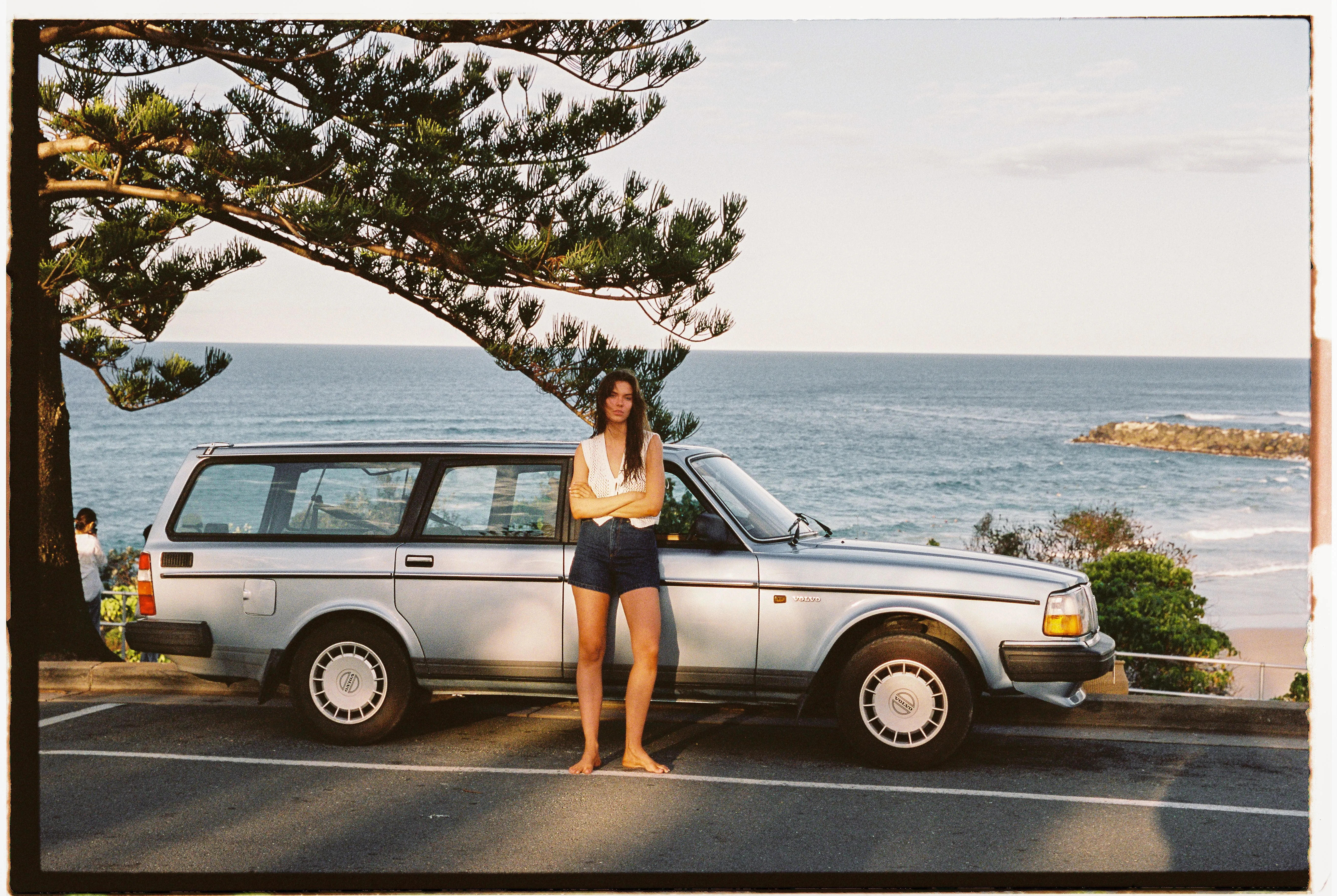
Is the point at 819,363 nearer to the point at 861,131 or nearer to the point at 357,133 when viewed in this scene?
the point at 861,131

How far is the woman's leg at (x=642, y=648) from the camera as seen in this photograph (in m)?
6.46

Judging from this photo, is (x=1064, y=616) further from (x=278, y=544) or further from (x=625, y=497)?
(x=278, y=544)

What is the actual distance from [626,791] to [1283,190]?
239 feet

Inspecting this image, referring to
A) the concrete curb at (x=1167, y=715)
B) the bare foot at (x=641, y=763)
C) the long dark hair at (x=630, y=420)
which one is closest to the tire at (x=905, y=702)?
the bare foot at (x=641, y=763)

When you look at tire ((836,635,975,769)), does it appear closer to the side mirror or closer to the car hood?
the car hood

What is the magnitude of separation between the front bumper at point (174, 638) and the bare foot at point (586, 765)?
2.36 meters

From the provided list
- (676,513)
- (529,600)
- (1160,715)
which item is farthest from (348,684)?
(1160,715)

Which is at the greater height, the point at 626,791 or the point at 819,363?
the point at 819,363

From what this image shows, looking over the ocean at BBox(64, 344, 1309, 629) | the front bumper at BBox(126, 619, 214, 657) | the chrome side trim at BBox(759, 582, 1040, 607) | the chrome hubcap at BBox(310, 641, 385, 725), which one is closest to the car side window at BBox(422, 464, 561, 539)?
the chrome hubcap at BBox(310, 641, 385, 725)

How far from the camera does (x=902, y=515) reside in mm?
55875

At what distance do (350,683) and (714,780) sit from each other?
7.29 ft

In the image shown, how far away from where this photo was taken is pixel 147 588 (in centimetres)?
752

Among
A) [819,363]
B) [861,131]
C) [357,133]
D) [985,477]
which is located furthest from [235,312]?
[357,133]

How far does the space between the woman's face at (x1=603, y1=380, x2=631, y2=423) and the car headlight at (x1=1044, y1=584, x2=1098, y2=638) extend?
2.41 meters
